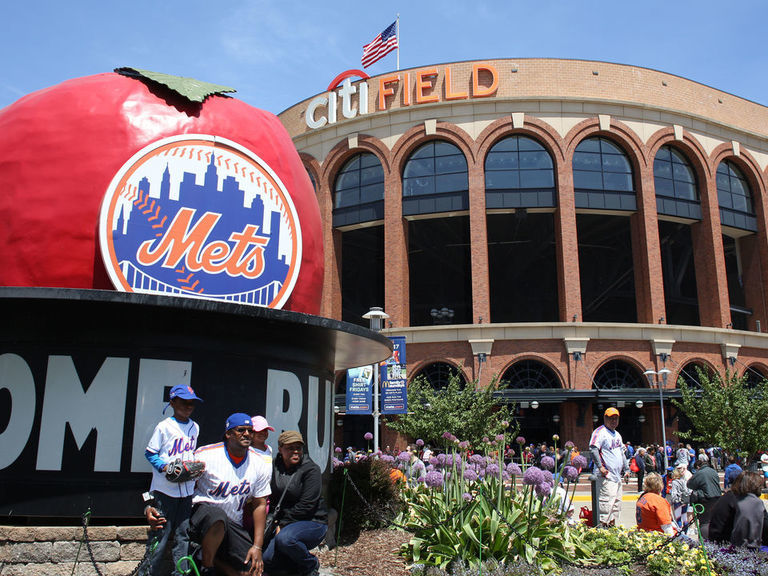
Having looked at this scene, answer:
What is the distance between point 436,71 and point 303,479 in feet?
104

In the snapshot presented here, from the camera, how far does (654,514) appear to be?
8422mm

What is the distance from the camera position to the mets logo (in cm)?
820

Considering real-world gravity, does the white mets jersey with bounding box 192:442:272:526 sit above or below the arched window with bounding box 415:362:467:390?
below

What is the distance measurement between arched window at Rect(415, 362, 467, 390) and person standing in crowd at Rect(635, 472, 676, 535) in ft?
77.1

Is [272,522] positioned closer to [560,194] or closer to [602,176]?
[560,194]

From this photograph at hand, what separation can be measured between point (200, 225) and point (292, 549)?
449 centimetres

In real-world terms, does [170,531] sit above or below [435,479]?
below

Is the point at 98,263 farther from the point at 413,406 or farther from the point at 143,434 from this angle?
the point at 413,406

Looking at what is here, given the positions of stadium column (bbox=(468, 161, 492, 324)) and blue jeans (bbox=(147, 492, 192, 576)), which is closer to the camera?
blue jeans (bbox=(147, 492, 192, 576))

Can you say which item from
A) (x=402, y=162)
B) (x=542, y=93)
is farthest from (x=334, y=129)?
(x=542, y=93)

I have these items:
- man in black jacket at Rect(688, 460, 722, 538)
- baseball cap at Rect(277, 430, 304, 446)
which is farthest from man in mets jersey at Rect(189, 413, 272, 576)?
man in black jacket at Rect(688, 460, 722, 538)

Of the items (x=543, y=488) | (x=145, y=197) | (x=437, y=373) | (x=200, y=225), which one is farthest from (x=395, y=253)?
(x=543, y=488)

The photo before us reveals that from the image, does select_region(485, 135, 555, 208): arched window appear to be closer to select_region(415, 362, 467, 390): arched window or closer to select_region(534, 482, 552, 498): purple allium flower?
select_region(415, 362, 467, 390): arched window

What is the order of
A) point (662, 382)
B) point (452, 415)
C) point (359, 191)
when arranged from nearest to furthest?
point (452, 415)
point (662, 382)
point (359, 191)
